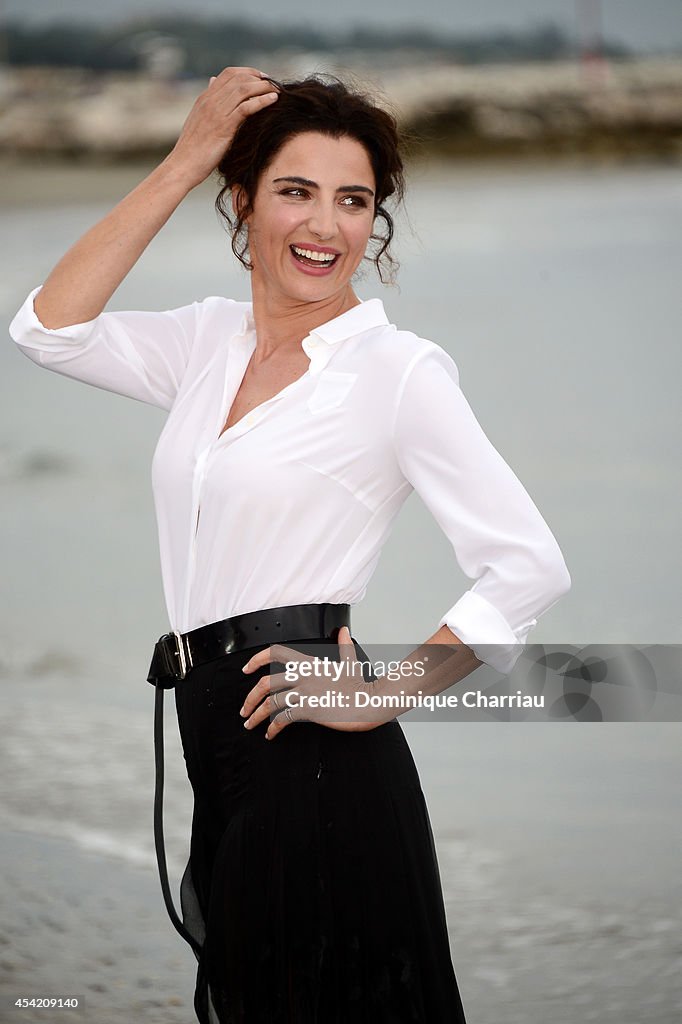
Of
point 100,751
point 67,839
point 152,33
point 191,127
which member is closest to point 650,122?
point 152,33

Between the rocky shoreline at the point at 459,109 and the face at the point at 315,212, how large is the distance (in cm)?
584

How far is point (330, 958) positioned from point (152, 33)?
6.64 meters

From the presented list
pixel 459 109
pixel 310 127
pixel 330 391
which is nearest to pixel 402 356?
pixel 330 391

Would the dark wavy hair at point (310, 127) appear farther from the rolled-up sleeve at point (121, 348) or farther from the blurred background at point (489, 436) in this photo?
the blurred background at point (489, 436)

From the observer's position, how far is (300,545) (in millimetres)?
1493

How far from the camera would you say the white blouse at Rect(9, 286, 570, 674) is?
1429 mm

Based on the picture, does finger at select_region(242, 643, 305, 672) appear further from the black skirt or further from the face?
the face

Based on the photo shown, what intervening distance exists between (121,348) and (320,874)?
72cm

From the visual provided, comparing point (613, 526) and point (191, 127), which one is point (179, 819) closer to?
point (191, 127)

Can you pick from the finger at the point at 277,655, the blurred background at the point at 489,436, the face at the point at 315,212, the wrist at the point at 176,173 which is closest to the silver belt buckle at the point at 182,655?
the finger at the point at 277,655

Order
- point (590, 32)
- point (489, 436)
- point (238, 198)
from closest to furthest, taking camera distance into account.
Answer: point (238, 198) → point (489, 436) → point (590, 32)

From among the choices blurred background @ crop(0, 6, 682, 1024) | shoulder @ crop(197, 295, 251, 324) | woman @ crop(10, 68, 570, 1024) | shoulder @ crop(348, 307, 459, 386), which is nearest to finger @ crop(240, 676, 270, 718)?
woman @ crop(10, 68, 570, 1024)

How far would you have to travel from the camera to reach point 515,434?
6637 mm

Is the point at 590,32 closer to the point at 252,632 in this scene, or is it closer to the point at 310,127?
the point at 310,127
